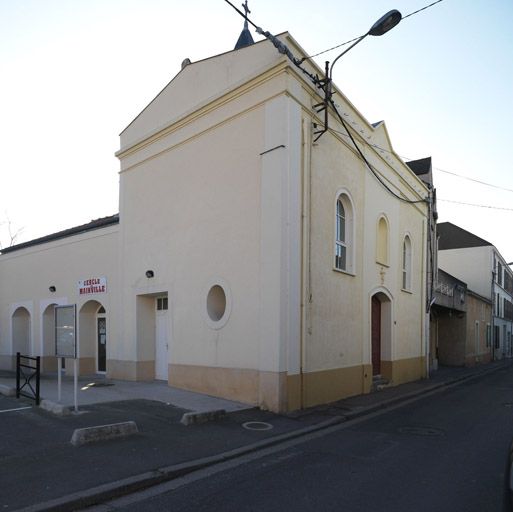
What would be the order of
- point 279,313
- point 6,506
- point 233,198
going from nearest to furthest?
point 6,506 < point 279,313 < point 233,198

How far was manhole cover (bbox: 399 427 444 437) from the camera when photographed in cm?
870

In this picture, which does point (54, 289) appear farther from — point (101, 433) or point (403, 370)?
point (403, 370)

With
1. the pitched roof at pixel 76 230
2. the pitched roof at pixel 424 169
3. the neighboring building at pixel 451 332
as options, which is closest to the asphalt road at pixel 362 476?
the pitched roof at pixel 76 230

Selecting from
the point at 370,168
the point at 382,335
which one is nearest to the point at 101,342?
the point at 382,335

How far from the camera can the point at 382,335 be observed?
15.9 metres

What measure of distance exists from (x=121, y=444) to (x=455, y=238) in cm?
3809

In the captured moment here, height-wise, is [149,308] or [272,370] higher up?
[149,308]

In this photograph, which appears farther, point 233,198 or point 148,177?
point 148,177

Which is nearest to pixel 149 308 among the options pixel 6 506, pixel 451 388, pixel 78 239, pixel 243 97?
pixel 78 239

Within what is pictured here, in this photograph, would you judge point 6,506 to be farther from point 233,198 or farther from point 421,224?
point 421,224

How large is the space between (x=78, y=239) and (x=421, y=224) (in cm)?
1266

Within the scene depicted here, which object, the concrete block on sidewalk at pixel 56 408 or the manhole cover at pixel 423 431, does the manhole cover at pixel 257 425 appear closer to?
the manhole cover at pixel 423 431

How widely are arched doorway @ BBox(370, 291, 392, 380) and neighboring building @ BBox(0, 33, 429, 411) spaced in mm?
34

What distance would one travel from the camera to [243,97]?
11164 millimetres
